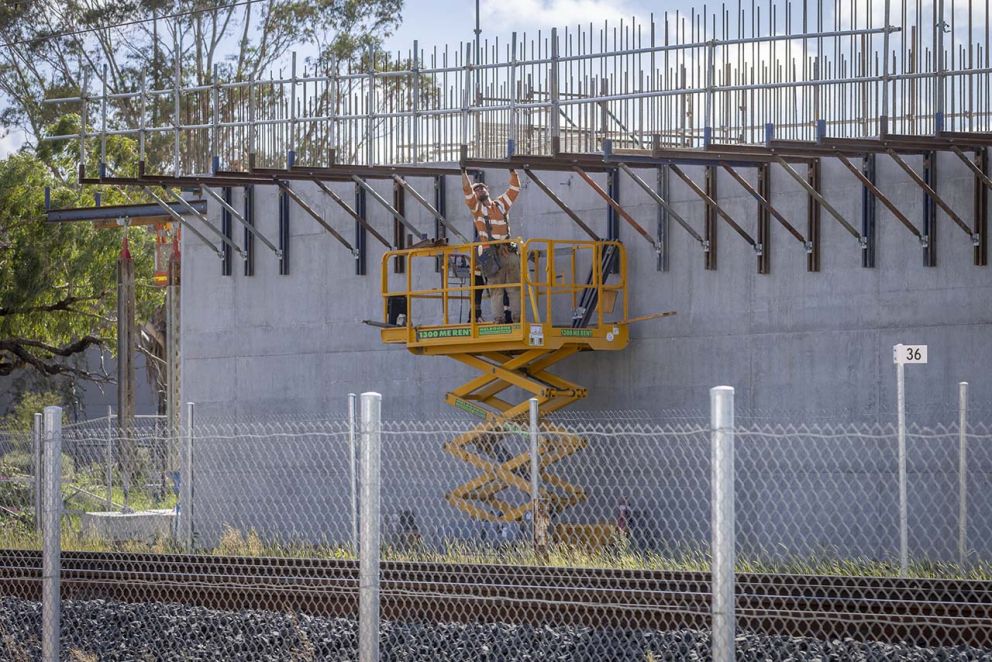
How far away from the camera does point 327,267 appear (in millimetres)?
22375

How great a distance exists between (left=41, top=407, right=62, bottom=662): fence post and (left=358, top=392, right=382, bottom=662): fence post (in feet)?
8.61

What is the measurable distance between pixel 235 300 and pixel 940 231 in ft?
34.5

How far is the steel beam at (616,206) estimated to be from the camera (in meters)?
19.0

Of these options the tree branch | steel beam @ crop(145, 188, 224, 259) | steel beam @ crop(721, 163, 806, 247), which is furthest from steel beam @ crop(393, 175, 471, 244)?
the tree branch

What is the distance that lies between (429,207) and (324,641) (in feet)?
32.4

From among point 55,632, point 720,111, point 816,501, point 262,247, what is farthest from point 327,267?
point 55,632

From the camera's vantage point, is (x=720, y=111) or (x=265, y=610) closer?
(x=265, y=610)

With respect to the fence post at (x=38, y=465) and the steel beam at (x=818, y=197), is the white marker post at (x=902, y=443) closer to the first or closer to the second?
the steel beam at (x=818, y=197)

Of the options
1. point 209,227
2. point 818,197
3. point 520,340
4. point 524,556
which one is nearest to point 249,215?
point 209,227

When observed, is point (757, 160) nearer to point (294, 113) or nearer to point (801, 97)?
point (801, 97)

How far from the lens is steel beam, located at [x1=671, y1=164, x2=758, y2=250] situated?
61.0 ft

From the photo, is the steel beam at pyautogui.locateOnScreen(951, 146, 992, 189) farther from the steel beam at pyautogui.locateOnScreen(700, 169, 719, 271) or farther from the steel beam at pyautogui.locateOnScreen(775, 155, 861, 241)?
the steel beam at pyautogui.locateOnScreen(700, 169, 719, 271)

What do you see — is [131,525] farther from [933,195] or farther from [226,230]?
[933,195]

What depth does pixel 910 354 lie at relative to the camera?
53.0 ft
